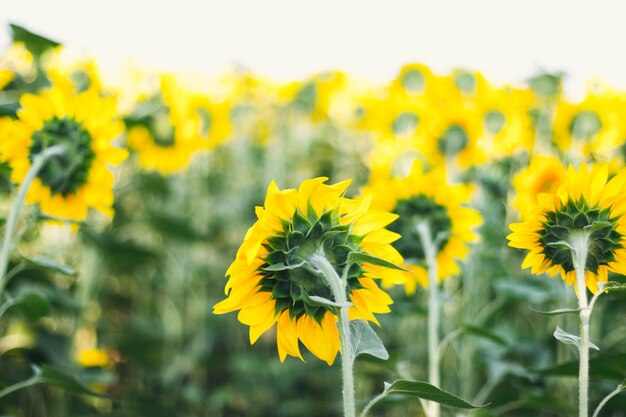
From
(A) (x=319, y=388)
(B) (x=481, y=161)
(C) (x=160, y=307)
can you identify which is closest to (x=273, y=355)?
(A) (x=319, y=388)

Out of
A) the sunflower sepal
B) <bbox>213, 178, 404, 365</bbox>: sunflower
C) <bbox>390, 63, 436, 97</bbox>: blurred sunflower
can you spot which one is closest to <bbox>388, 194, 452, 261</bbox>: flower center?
<bbox>213, 178, 404, 365</bbox>: sunflower

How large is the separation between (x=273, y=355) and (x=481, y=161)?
1.41 m

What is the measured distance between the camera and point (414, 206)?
1.55 metres

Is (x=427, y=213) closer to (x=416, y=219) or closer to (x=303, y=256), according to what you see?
(x=416, y=219)

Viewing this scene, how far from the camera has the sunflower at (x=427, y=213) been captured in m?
1.53

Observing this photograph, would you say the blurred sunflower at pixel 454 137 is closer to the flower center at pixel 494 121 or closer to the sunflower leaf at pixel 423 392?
the flower center at pixel 494 121

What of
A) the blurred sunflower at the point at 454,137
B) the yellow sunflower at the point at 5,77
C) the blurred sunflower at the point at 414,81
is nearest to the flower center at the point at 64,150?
the yellow sunflower at the point at 5,77

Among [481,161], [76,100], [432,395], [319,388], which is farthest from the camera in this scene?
[319,388]

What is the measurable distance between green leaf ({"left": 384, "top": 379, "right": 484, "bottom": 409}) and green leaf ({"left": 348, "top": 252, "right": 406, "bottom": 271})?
150 millimetres

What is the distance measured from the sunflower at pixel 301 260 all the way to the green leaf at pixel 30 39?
0.81m

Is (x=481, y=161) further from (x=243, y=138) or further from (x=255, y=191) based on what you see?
(x=243, y=138)

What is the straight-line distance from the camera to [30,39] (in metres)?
1.43

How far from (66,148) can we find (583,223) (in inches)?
42.2

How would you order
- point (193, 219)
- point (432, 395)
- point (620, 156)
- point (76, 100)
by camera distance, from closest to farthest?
point (432, 395), point (76, 100), point (620, 156), point (193, 219)
